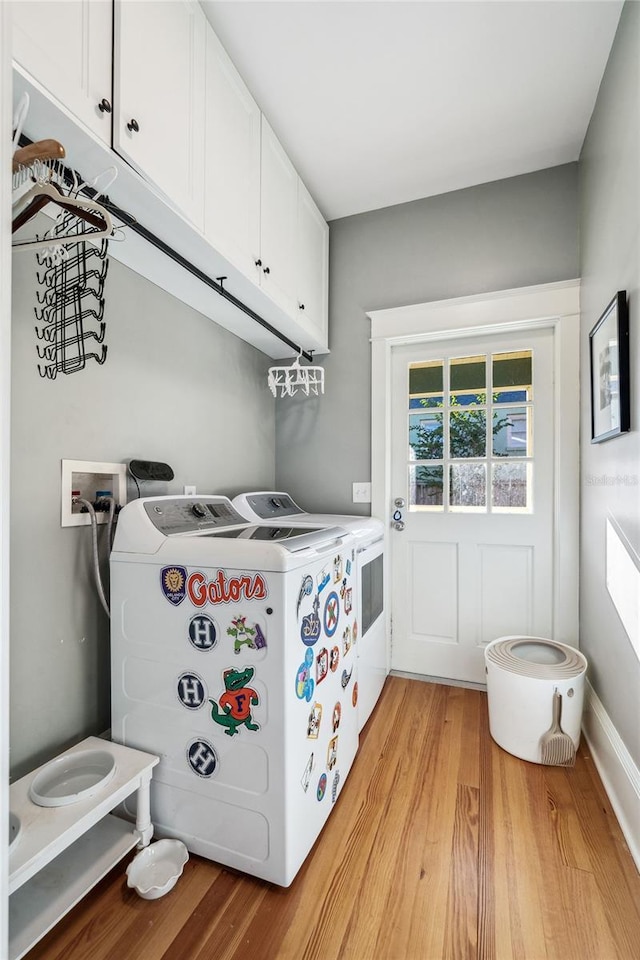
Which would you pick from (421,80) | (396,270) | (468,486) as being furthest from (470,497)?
(421,80)

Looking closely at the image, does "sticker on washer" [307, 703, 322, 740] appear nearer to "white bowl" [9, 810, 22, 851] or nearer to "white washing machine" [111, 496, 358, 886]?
"white washing machine" [111, 496, 358, 886]

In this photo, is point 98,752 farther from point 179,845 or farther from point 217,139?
point 217,139

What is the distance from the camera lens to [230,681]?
121 centimetres

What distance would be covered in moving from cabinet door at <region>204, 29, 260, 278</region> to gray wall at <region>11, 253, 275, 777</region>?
40cm

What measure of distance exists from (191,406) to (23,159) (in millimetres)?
1173

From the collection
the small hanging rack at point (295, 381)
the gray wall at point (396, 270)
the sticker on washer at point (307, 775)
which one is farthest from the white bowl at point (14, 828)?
the small hanging rack at point (295, 381)

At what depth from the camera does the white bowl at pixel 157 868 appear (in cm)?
115

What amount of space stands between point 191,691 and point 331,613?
493 mm

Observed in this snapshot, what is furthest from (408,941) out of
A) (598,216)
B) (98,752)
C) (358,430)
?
(598,216)

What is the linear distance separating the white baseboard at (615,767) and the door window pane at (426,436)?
1.32m

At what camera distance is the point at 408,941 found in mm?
1052

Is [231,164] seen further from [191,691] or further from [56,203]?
Answer: [191,691]

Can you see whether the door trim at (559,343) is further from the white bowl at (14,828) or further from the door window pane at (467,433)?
the white bowl at (14,828)

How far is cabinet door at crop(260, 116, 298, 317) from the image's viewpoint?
1.79 metres
